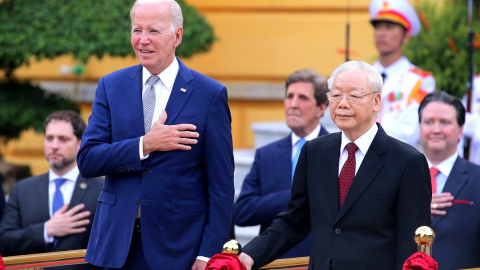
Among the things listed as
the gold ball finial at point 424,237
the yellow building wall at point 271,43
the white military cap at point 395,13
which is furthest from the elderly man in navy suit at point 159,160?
the yellow building wall at point 271,43

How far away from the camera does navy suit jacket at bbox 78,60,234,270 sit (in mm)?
4125

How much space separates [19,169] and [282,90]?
2745mm

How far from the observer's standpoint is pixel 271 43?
9820 millimetres

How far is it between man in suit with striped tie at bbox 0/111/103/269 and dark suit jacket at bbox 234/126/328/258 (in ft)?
2.83

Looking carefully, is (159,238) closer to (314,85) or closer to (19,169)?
(314,85)

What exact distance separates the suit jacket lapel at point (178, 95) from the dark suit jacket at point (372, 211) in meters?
0.69

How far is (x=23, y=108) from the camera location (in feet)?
28.3

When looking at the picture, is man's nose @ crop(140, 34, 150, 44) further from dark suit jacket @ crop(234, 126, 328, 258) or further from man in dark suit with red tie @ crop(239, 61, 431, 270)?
dark suit jacket @ crop(234, 126, 328, 258)

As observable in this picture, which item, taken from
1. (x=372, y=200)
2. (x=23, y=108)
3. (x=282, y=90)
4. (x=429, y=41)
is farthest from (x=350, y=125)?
(x=282, y=90)

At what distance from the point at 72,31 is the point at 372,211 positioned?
16.5ft

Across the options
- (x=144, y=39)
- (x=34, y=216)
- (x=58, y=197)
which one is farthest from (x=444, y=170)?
(x=34, y=216)

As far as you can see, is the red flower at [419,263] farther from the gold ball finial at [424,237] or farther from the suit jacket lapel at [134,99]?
the suit jacket lapel at [134,99]

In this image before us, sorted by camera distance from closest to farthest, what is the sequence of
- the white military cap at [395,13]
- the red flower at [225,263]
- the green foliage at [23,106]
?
the red flower at [225,263] → the white military cap at [395,13] → the green foliage at [23,106]

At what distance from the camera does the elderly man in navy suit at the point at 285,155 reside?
5.43 meters
